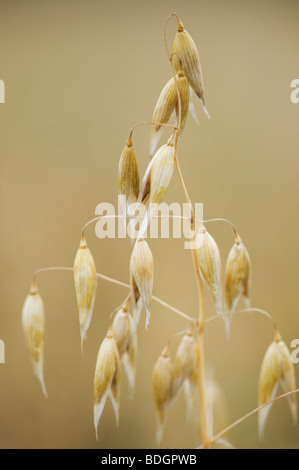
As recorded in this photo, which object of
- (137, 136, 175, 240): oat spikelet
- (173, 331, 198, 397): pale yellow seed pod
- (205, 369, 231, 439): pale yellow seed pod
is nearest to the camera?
(137, 136, 175, 240): oat spikelet

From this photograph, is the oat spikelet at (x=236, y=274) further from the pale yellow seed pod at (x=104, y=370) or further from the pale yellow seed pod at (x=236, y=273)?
the pale yellow seed pod at (x=104, y=370)

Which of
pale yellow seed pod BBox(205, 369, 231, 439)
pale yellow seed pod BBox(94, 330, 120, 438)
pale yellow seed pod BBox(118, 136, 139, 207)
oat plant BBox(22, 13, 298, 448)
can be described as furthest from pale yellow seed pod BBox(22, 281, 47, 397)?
pale yellow seed pod BBox(205, 369, 231, 439)

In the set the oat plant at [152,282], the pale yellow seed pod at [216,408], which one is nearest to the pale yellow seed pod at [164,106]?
the oat plant at [152,282]

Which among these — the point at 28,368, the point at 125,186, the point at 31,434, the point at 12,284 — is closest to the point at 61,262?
the point at 12,284

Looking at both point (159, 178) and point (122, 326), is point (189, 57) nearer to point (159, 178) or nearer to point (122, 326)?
point (159, 178)

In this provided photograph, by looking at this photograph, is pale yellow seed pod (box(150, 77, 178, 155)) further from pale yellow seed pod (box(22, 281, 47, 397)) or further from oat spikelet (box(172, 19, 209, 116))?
pale yellow seed pod (box(22, 281, 47, 397))

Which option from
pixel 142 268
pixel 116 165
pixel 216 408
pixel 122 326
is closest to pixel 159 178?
pixel 142 268
